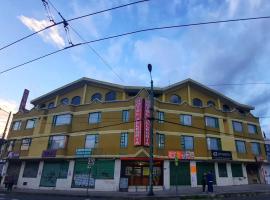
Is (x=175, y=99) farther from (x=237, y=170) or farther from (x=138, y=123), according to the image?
(x=237, y=170)

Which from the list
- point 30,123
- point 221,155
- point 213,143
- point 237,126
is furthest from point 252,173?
point 30,123

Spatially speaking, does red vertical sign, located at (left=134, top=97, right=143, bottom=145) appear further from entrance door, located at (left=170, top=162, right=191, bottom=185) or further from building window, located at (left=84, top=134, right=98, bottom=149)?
building window, located at (left=84, top=134, right=98, bottom=149)

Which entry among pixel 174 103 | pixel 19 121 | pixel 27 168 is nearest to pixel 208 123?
pixel 174 103

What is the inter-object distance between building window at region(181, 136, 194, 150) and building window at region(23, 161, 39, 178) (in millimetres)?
19821

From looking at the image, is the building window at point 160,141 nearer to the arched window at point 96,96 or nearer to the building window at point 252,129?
the arched window at point 96,96

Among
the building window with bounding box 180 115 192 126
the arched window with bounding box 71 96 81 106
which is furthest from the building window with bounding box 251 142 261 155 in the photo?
the arched window with bounding box 71 96 81 106

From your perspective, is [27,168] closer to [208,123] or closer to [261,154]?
[208,123]

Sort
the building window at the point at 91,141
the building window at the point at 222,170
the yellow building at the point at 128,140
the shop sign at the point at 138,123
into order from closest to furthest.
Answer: the shop sign at the point at 138,123 → the yellow building at the point at 128,140 → the building window at the point at 91,141 → the building window at the point at 222,170

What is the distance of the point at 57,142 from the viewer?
100ft

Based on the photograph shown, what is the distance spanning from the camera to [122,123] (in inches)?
1107

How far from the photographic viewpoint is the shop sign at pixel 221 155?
29.0 m

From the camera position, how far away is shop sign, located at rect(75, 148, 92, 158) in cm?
2796

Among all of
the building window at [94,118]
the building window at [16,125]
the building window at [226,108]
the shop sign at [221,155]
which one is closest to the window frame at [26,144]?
the building window at [16,125]

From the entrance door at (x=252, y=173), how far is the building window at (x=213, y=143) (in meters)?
6.42
